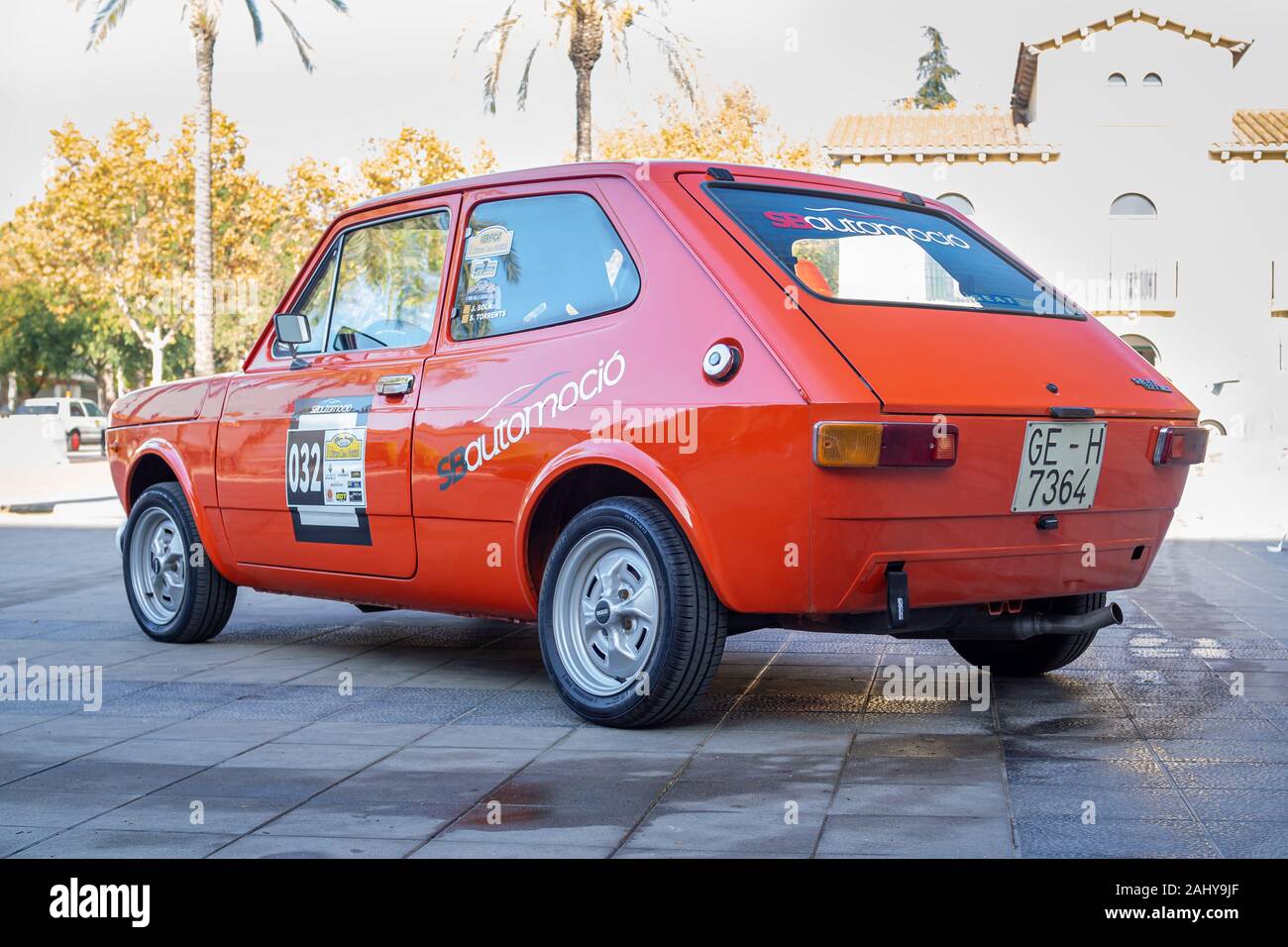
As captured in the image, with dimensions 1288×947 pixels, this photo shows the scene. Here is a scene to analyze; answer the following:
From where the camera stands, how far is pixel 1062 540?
4.89m

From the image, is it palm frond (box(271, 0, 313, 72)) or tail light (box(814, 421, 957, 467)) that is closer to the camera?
tail light (box(814, 421, 957, 467))

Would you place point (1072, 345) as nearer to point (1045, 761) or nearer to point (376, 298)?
point (1045, 761)

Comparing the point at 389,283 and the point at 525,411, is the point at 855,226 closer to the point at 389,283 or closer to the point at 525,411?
the point at 525,411

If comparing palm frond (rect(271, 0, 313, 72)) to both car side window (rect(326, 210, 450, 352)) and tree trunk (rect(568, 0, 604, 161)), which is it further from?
car side window (rect(326, 210, 450, 352))

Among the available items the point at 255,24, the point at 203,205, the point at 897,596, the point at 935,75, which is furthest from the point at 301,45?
the point at 935,75

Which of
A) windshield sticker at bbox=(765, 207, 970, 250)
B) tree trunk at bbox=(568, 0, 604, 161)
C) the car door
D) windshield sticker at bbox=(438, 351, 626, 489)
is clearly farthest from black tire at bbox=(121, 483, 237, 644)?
tree trunk at bbox=(568, 0, 604, 161)

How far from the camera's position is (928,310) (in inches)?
196

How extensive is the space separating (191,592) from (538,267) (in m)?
2.73

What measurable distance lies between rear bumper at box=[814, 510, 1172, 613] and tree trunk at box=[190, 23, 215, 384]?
21393 millimetres

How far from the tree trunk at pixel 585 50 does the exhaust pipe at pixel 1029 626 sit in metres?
19.0

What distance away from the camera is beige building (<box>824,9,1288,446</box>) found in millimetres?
33875

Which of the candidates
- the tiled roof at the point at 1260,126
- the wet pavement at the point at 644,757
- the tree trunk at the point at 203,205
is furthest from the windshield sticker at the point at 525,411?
the tiled roof at the point at 1260,126

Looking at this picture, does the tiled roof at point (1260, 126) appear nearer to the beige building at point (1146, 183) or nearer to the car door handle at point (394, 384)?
the beige building at point (1146, 183)
